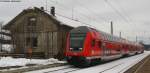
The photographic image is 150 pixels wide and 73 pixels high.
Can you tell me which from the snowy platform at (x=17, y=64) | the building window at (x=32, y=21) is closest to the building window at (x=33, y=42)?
the building window at (x=32, y=21)

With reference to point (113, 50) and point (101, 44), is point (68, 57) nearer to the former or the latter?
point (101, 44)

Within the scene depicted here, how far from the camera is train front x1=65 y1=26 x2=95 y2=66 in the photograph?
82.5 feet

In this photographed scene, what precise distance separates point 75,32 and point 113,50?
10.4m

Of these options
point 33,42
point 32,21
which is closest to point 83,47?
point 33,42

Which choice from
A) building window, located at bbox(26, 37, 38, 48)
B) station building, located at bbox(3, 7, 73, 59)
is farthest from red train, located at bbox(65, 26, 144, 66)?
building window, located at bbox(26, 37, 38, 48)

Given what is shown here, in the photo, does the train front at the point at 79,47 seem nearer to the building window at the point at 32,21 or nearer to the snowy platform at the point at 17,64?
the snowy platform at the point at 17,64

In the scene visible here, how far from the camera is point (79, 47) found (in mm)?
25375

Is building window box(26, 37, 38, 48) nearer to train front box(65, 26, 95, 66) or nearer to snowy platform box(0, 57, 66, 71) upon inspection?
snowy platform box(0, 57, 66, 71)

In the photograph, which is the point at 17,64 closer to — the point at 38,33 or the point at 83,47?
the point at 83,47

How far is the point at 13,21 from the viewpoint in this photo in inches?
1635

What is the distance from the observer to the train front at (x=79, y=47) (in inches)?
990

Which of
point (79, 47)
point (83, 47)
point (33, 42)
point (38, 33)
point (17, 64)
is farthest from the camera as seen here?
point (33, 42)

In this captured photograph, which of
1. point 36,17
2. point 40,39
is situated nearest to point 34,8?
point 36,17

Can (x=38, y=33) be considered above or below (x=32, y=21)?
below
